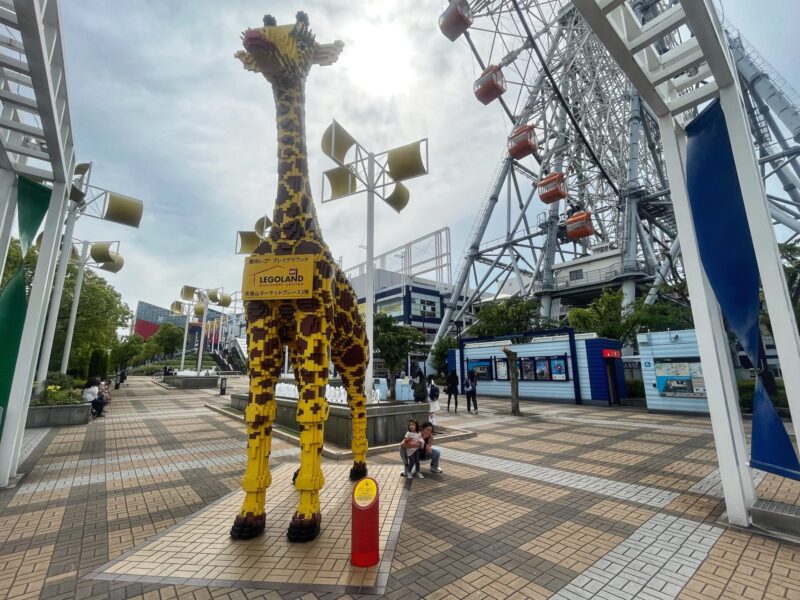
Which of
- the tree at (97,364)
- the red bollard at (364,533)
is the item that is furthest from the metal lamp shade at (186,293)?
Result: the red bollard at (364,533)

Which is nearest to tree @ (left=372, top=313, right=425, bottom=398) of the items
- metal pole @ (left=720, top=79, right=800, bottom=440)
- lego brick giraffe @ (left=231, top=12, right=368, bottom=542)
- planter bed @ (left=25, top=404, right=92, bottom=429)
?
planter bed @ (left=25, top=404, right=92, bottom=429)

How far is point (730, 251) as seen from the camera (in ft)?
16.0

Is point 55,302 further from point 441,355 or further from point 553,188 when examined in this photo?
point 553,188

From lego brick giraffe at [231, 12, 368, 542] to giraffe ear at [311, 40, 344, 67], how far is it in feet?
0.04

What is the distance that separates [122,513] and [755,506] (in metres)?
8.27

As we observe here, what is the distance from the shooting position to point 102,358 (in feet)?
86.0

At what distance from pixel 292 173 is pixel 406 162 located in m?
6.76

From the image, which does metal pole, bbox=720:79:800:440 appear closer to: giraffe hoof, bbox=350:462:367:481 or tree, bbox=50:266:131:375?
giraffe hoof, bbox=350:462:367:481

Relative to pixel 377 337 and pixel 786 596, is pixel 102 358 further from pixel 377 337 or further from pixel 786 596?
pixel 786 596

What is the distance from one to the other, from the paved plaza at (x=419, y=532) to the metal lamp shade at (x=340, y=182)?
7.83 m

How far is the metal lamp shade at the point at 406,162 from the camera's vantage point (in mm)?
10977

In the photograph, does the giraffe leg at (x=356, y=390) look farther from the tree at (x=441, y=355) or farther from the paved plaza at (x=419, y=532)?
the tree at (x=441, y=355)

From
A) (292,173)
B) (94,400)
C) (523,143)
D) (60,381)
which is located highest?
(523,143)

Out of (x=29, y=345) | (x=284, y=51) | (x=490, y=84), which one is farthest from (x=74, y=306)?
(x=490, y=84)
